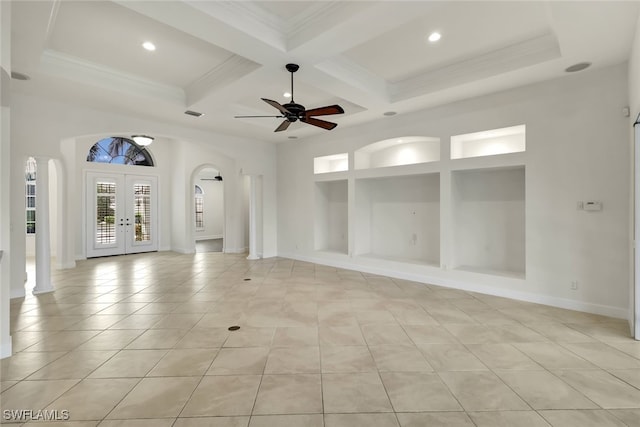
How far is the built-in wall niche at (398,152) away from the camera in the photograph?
20.5 ft

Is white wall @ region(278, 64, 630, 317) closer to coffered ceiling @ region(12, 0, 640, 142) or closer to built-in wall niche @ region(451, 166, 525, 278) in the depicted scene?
coffered ceiling @ region(12, 0, 640, 142)

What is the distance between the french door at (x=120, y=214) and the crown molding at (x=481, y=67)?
8095 mm

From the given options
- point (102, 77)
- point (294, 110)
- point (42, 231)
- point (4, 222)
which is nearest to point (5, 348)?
point (4, 222)

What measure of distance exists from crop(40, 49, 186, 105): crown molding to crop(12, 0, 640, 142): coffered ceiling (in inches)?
0.6

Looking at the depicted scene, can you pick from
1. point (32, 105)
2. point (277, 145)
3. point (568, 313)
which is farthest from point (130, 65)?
point (568, 313)

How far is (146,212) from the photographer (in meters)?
9.58

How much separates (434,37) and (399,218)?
379cm

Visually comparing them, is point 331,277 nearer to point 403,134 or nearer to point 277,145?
point 403,134

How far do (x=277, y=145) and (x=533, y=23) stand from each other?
6.18 m

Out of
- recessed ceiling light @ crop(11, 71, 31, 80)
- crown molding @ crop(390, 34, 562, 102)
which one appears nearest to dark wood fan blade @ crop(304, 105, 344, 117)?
crown molding @ crop(390, 34, 562, 102)

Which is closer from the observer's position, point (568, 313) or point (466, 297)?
point (568, 313)

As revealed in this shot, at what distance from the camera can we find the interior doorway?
44.1 ft

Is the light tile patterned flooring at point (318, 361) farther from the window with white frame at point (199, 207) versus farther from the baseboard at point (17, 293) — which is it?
the window with white frame at point (199, 207)

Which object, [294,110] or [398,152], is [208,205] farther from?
[294,110]
